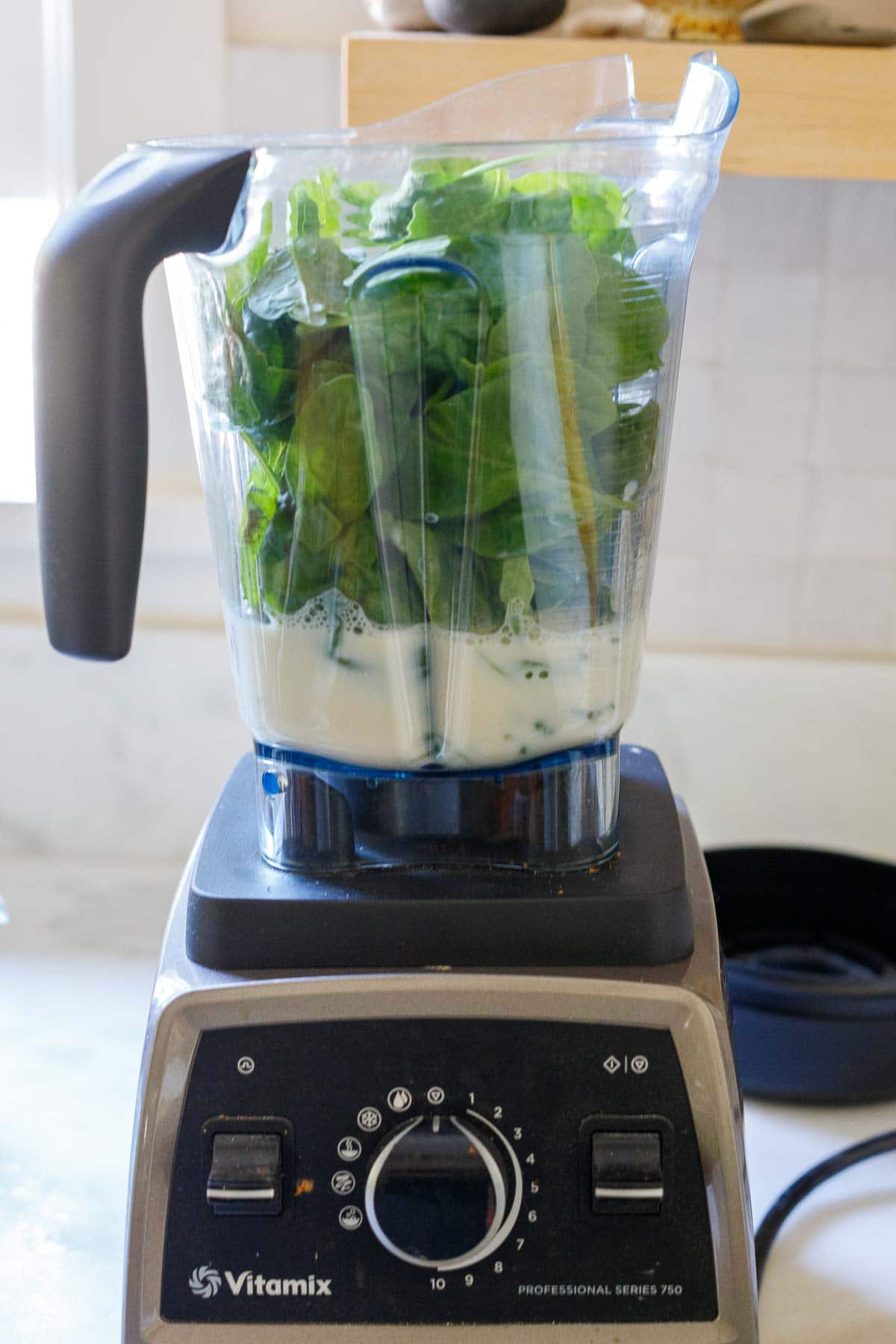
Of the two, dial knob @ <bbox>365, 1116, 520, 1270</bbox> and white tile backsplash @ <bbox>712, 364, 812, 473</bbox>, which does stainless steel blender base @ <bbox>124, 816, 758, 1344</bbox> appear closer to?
dial knob @ <bbox>365, 1116, 520, 1270</bbox>

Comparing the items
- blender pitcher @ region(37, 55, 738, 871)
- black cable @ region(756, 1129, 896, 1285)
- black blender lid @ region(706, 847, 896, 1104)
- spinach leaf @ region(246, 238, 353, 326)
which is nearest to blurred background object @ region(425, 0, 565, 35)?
blender pitcher @ region(37, 55, 738, 871)

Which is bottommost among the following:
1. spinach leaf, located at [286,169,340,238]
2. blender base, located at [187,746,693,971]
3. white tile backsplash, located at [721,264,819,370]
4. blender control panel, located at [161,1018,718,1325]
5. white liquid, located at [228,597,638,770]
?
blender control panel, located at [161,1018,718,1325]

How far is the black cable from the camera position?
58 cm

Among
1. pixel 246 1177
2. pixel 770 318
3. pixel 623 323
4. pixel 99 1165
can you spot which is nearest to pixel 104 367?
pixel 623 323

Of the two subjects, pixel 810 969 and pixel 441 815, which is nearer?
pixel 441 815

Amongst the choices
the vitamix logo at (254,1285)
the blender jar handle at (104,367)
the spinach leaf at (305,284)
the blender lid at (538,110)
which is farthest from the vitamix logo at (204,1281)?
the blender lid at (538,110)

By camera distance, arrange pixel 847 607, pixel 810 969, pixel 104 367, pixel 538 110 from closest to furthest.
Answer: pixel 104 367 < pixel 538 110 < pixel 810 969 < pixel 847 607

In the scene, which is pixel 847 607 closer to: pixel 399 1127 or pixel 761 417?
pixel 761 417

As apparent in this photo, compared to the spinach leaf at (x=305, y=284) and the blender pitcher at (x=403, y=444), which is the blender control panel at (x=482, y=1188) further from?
the spinach leaf at (x=305, y=284)

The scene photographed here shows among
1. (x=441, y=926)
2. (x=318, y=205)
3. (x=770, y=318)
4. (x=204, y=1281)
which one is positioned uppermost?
(x=318, y=205)

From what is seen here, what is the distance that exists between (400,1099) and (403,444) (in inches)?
9.3

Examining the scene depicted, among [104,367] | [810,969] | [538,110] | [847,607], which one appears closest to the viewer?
[104,367]

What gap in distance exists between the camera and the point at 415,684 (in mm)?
492

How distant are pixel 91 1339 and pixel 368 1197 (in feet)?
0.50
